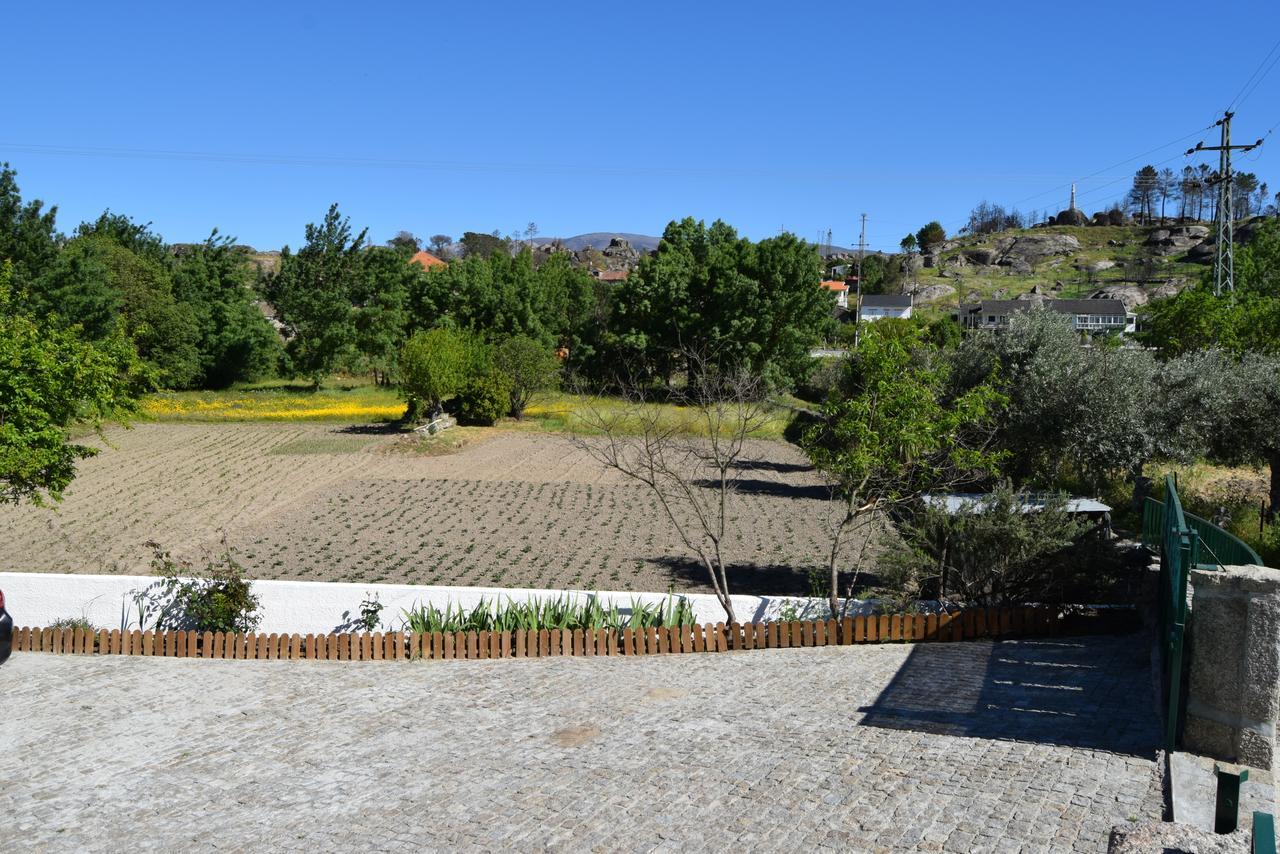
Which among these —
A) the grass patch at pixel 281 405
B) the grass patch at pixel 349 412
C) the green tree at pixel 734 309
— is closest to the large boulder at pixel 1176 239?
the green tree at pixel 734 309

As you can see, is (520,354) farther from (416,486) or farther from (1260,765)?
(1260,765)

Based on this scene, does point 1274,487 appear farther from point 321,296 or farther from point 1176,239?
point 1176,239

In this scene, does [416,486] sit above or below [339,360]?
below

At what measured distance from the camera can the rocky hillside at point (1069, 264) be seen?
395 feet

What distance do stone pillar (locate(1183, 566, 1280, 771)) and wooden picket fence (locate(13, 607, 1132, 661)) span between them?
6.01 m

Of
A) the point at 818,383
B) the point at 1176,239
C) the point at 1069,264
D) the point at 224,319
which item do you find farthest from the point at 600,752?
the point at 1176,239

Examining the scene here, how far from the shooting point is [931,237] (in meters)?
164

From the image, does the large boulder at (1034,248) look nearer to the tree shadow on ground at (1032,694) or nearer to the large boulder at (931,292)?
the large boulder at (931,292)

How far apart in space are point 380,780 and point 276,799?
35.5 inches

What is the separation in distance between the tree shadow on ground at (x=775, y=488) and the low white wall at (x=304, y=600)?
14.7 metres

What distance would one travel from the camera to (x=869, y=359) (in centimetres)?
1534

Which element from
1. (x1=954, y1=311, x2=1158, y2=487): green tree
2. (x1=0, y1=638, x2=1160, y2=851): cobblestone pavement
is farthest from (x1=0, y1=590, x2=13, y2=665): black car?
(x1=954, y1=311, x2=1158, y2=487): green tree

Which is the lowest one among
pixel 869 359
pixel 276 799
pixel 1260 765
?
pixel 276 799

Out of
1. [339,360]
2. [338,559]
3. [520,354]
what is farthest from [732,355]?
[338,559]
